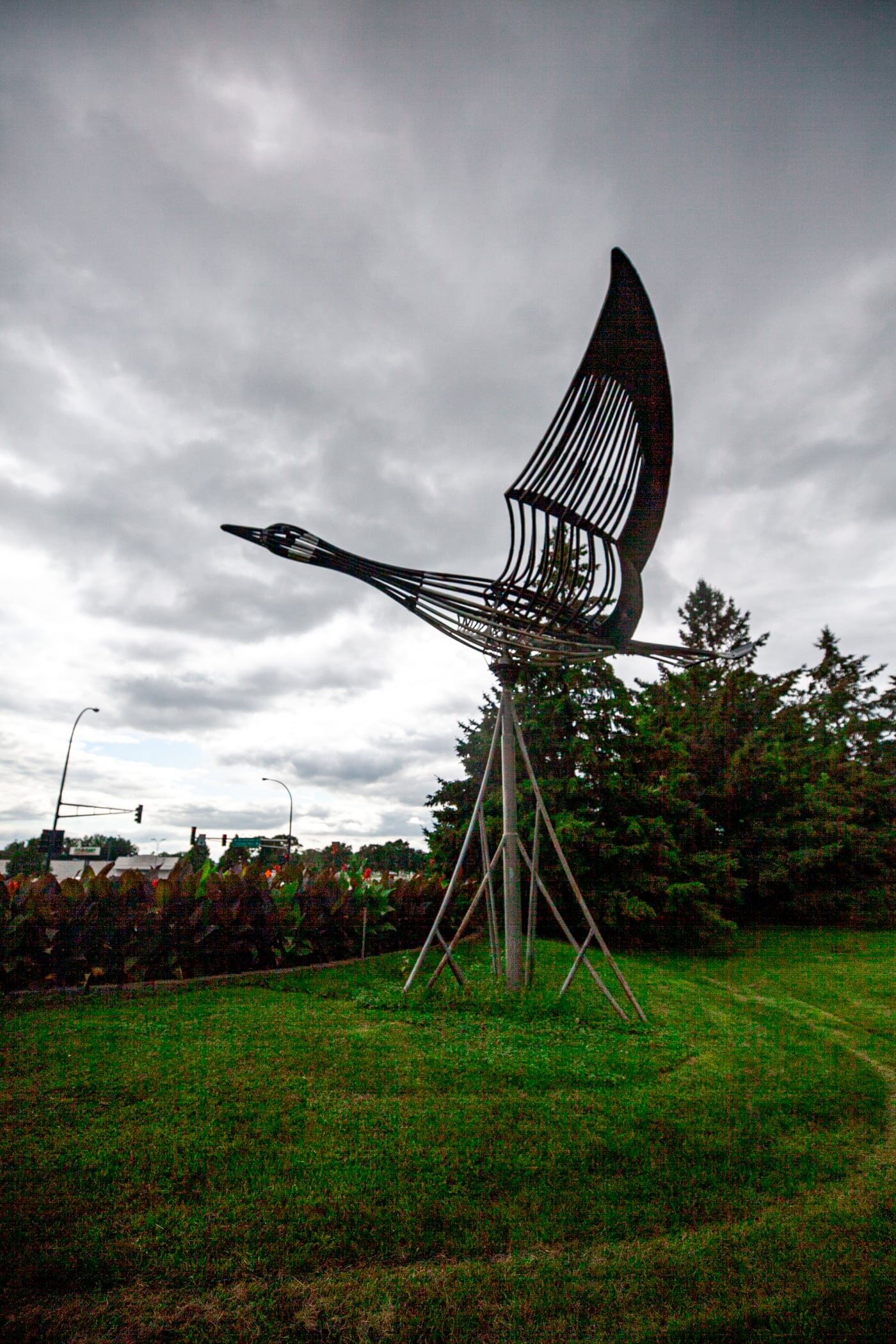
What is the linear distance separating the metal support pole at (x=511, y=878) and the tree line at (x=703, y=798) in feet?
7.44

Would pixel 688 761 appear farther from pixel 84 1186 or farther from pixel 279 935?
pixel 84 1186

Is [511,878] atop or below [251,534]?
below

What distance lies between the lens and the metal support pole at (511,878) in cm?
584

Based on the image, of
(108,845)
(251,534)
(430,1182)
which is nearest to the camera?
(430,1182)

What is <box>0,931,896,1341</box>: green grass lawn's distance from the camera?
204 centimetres

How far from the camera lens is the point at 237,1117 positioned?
127 inches

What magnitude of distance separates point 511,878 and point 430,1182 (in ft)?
10.5

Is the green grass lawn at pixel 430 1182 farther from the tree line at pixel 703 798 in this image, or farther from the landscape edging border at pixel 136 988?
the tree line at pixel 703 798

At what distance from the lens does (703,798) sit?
59.1 ft

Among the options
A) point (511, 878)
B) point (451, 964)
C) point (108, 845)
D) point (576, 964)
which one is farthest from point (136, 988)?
point (108, 845)

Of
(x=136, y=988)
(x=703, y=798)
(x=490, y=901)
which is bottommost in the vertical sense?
(x=136, y=988)

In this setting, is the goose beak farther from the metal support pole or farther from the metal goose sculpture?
the metal support pole

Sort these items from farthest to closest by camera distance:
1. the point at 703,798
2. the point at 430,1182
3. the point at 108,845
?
the point at 108,845, the point at 703,798, the point at 430,1182

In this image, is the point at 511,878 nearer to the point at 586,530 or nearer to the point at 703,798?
the point at 586,530
